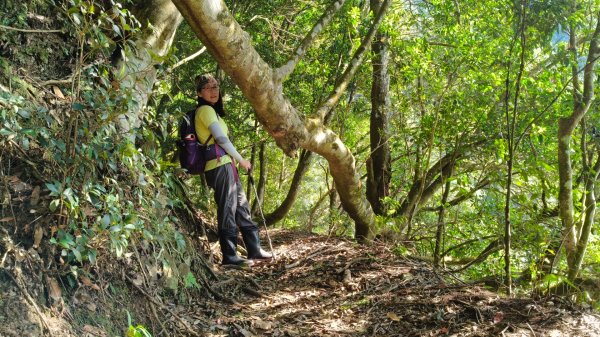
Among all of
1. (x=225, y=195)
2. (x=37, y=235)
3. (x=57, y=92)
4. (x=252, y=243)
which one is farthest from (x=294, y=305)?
(x=57, y=92)

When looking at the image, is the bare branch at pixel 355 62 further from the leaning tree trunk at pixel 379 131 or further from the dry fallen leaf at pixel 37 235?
the dry fallen leaf at pixel 37 235

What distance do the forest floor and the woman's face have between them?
168 centimetres

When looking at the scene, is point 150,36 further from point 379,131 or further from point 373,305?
point 379,131

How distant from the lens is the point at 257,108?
4.79m

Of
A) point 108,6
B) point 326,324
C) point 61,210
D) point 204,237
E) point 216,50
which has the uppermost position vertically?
point 108,6

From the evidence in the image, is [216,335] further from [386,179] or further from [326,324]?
[386,179]

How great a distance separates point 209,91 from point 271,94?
2.58ft

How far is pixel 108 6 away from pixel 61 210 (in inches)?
85.9

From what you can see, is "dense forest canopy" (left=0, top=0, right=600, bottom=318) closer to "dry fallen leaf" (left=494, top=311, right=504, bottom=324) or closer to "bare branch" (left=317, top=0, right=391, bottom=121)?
"bare branch" (left=317, top=0, right=391, bottom=121)

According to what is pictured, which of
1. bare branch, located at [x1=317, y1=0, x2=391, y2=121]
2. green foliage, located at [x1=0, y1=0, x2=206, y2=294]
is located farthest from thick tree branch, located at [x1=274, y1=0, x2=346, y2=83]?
green foliage, located at [x1=0, y1=0, x2=206, y2=294]

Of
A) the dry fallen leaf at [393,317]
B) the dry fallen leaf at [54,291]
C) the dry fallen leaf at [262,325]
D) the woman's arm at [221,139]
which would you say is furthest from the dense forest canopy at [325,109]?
the dry fallen leaf at [393,317]

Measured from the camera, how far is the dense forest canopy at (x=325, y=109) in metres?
3.23

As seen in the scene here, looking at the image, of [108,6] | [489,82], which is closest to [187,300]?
[108,6]

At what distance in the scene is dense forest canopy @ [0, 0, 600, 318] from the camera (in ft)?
10.6
